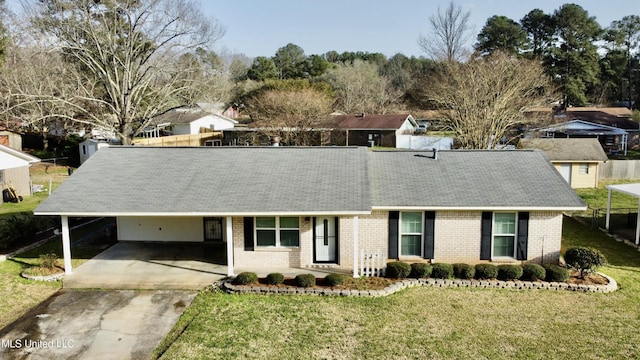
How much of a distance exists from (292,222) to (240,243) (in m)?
1.92

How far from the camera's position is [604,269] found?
1617 cm

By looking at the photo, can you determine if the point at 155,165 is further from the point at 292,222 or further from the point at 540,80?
the point at 540,80

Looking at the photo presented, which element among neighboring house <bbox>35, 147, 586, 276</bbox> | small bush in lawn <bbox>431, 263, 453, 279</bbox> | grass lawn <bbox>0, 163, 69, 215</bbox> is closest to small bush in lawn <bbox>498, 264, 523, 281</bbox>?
neighboring house <bbox>35, 147, 586, 276</bbox>

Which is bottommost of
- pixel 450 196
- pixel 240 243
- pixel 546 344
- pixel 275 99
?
pixel 546 344

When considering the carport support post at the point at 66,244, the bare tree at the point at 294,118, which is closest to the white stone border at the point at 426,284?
the carport support post at the point at 66,244

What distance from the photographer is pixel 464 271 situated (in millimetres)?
14664

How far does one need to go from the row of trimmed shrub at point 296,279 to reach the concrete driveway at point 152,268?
1206 millimetres

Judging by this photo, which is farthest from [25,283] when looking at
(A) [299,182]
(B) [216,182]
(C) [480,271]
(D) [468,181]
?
(D) [468,181]

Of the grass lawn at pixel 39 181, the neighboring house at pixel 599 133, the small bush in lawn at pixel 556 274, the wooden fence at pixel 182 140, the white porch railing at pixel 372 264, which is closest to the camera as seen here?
the small bush in lawn at pixel 556 274

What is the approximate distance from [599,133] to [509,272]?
124 ft

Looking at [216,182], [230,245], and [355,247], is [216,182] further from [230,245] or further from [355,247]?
[355,247]

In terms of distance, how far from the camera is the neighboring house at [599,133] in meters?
45.5

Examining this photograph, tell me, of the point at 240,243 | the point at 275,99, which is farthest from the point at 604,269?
the point at 275,99

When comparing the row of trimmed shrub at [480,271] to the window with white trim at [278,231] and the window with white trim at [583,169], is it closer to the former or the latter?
the window with white trim at [278,231]
